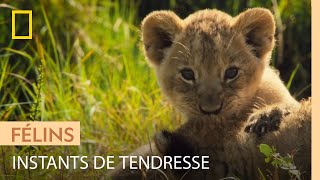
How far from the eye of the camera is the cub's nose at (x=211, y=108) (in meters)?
3.44

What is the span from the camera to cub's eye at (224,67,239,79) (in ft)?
11.5

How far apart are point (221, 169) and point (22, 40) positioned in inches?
57.4

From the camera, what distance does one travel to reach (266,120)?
11.0 ft

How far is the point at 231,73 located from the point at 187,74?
6.9 inches

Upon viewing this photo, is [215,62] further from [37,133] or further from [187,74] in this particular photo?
[37,133]

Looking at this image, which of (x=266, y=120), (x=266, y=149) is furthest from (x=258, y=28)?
(x=266, y=149)

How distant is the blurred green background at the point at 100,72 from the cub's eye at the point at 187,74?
454mm

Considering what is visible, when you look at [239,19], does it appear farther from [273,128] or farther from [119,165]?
[119,165]

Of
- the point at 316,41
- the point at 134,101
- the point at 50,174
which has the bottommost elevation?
the point at 50,174

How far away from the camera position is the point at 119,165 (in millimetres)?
3621

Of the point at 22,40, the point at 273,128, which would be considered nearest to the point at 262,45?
the point at 273,128

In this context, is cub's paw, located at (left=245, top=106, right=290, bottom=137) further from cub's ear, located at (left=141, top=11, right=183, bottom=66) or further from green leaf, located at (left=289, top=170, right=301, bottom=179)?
cub's ear, located at (left=141, top=11, right=183, bottom=66)

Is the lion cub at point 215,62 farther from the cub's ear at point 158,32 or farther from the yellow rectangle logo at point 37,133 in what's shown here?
the yellow rectangle logo at point 37,133

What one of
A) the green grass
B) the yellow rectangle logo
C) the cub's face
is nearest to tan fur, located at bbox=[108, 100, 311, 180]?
the cub's face
